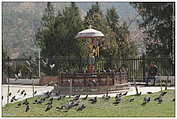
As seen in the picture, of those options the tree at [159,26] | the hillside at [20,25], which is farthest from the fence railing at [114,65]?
the hillside at [20,25]

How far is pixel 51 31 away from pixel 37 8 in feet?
301

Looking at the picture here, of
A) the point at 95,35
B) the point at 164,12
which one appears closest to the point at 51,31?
Answer: the point at 164,12

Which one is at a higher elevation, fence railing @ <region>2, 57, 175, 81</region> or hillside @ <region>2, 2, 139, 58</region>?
hillside @ <region>2, 2, 139, 58</region>

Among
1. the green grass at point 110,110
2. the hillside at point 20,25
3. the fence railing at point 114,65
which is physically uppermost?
the hillside at point 20,25

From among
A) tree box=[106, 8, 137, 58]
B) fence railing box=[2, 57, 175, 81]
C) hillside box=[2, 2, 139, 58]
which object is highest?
hillside box=[2, 2, 139, 58]

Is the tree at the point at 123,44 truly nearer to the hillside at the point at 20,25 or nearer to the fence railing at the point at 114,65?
the fence railing at the point at 114,65

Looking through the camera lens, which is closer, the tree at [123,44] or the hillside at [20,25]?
the tree at [123,44]

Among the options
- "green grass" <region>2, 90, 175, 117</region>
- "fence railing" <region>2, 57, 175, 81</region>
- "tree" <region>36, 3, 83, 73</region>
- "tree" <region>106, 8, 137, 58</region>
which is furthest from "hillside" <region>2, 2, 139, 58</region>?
"green grass" <region>2, 90, 175, 117</region>

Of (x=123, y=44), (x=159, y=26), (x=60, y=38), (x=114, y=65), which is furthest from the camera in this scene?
(x=123, y=44)

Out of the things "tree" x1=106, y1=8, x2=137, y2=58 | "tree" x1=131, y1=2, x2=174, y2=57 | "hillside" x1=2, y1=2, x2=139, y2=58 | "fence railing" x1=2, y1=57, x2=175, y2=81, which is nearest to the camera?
"fence railing" x1=2, y1=57, x2=175, y2=81

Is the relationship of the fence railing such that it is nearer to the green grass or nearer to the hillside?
the green grass

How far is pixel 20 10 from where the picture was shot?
116938 millimetres

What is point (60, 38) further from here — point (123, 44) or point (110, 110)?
point (110, 110)

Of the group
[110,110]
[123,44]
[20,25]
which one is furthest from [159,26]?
[20,25]
